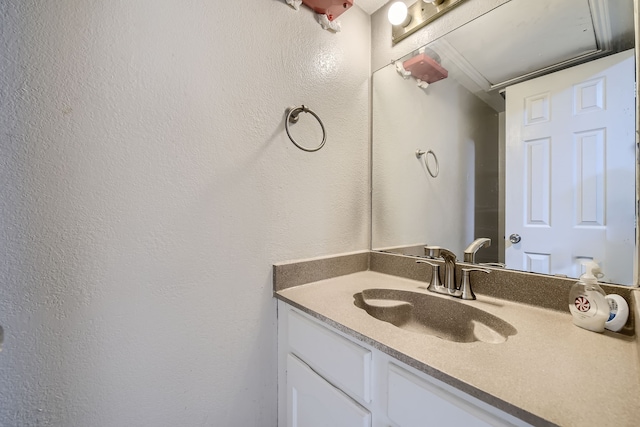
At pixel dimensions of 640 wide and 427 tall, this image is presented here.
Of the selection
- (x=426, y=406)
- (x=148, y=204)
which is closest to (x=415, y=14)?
(x=148, y=204)

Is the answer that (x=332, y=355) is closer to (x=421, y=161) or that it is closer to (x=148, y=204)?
(x=148, y=204)

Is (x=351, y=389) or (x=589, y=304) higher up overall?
(x=589, y=304)

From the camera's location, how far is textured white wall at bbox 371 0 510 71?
100 centimetres

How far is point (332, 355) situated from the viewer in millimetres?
732

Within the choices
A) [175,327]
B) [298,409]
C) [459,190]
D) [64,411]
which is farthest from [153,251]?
[459,190]

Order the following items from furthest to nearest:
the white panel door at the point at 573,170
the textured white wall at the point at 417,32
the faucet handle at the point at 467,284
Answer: the textured white wall at the point at 417,32 → the faucet handle at the point at 467,284 → the white panel door at the point at 573,170

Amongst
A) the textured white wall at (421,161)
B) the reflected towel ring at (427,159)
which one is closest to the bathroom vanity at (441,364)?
the textured white wall at (421,161)

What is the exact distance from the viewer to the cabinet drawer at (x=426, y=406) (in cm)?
46

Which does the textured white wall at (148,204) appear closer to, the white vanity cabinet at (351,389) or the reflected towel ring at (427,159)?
the white vanity cabinet at (351,389)

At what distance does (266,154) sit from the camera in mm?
951

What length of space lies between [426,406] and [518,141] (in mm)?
934

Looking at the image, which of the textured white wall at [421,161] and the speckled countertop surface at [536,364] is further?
the textured white wall at [421,161]

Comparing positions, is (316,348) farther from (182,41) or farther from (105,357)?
(182,41)

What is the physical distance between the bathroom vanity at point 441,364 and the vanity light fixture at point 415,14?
3.64 ft
